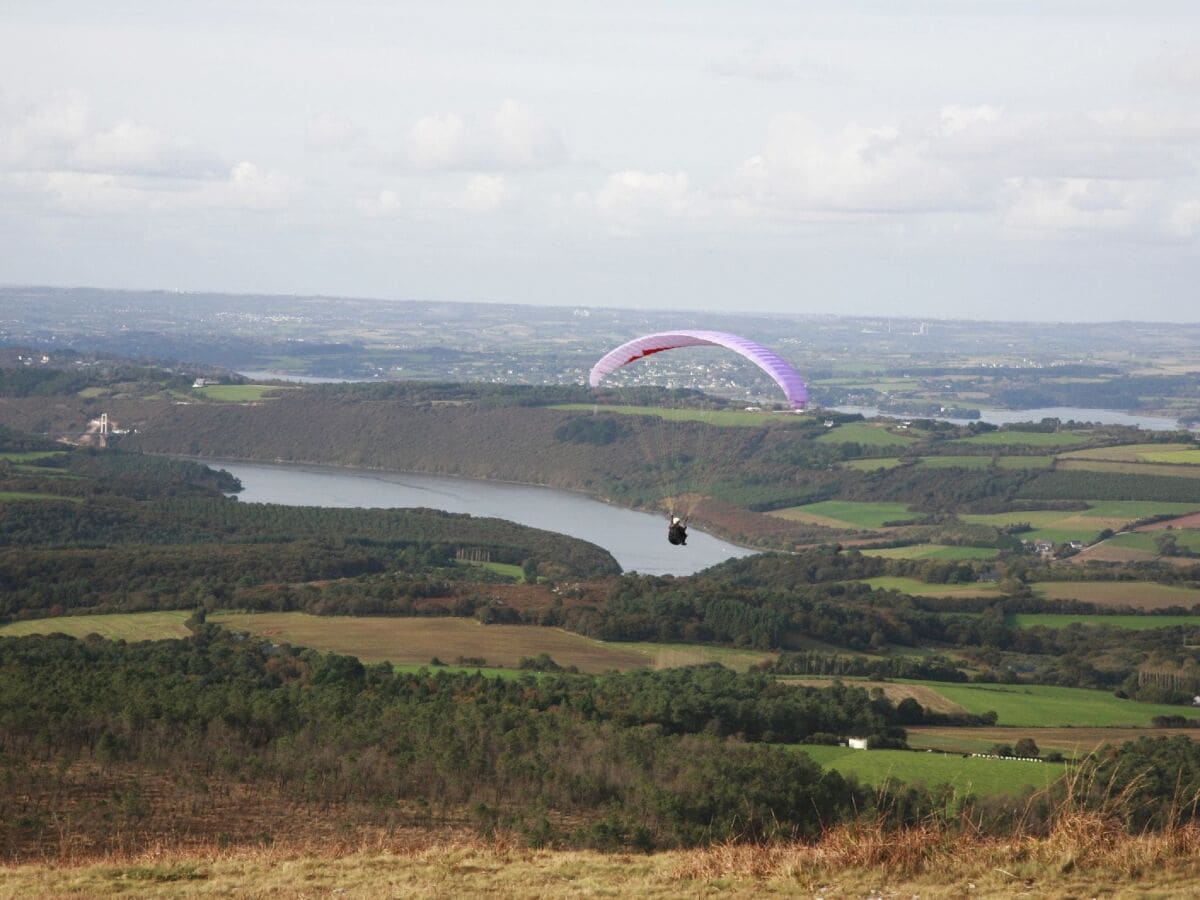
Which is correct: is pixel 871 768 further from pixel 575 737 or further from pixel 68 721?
pixel 68 721

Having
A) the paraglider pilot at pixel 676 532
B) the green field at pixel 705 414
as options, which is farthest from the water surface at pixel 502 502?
the paraglider pilot at pixel 676 532

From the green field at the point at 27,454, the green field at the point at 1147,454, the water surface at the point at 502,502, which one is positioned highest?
the green field at the point at 1147,454

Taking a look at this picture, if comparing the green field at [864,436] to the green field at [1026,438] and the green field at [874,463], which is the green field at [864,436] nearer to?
the green field at [874,463]

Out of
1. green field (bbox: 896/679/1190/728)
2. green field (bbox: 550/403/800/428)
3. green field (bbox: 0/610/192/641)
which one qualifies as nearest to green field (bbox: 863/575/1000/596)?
green field (bbox: 896/679/1190/728)

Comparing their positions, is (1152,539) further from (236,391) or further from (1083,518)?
(236,391)

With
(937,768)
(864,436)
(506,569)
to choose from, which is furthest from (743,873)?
(864,436)

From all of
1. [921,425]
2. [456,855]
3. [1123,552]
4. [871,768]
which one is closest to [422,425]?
[921,425]
